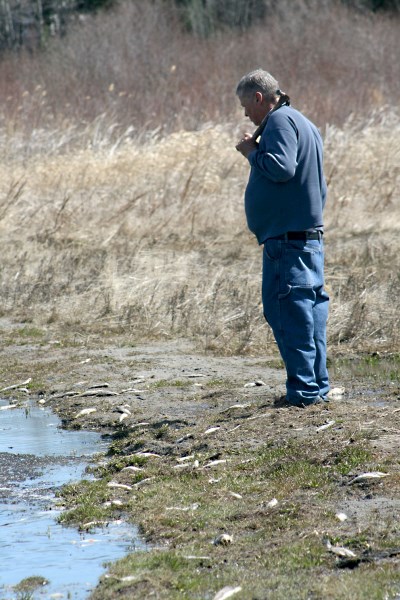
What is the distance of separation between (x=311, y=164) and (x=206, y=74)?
835 inches

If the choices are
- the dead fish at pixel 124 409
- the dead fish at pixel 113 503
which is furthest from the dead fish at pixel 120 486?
the dead fish at pixel 124 409

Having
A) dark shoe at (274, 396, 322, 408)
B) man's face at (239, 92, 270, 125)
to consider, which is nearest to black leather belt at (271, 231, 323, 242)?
man's face at (239, 92, 270, 125)

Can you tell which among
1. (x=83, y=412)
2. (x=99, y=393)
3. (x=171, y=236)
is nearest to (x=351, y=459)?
(x=83, y=412)

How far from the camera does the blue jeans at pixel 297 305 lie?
654cm

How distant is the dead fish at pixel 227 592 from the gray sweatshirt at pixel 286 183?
8.93 ft

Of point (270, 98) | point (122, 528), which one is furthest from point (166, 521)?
point (270, 98)

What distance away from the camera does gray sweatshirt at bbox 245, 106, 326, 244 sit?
6.43 metres

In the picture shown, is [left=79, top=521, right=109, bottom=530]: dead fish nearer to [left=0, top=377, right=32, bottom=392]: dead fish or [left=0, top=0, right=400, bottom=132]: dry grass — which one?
[left=0, top=377, right=32, bottom=392]: dead fish

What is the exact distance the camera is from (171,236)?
44.7 feet

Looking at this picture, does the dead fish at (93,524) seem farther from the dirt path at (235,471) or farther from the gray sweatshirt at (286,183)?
the gray sweatshirt at (286,183)

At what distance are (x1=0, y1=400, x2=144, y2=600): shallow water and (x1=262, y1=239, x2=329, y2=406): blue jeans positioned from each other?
1.24 m

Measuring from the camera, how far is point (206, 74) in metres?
27.2

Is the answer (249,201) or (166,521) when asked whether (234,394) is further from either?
(166,521)

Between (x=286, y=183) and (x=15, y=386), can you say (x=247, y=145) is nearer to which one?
(x=286, y=183)
